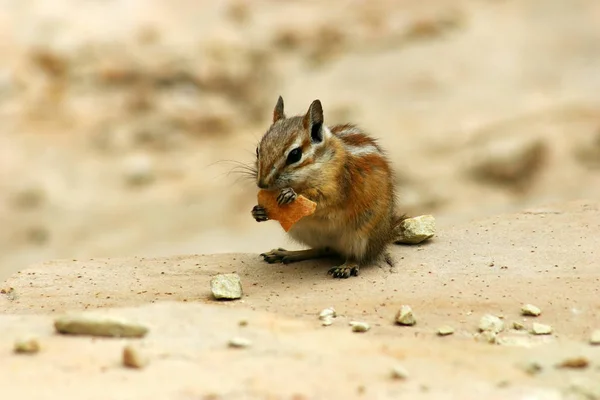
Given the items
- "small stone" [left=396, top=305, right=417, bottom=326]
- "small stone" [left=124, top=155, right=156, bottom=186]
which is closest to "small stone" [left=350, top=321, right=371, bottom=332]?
"small stone" [left=396, top=305, right=417, bottom=326]

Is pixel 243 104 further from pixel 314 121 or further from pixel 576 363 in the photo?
pixel 576 363

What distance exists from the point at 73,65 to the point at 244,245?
485 centimetres

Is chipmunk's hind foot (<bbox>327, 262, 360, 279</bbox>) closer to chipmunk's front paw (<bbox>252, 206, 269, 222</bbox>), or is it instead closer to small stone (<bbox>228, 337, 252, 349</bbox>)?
chipmunk's front paw (<bbox>252, 206, 269, 222</bbox>)

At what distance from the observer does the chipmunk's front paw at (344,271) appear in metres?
5.53

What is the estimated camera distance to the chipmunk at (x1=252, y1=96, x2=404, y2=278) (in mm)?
5320

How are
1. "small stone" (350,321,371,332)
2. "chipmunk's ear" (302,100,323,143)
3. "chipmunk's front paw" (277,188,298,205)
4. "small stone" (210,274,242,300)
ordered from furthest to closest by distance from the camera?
1. "chipmunk's ear" (302,100,323,143)
2. "chipmunk's front paw" (277,188,298,205)
3. "small stone" (210,274,242,300)
4. "small stone" (350,321,371,332)

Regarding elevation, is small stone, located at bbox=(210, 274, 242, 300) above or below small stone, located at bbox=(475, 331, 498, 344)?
above

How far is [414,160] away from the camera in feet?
41.8

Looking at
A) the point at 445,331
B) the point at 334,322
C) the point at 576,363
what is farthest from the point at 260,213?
the point at 576,363

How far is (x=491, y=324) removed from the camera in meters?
4.43

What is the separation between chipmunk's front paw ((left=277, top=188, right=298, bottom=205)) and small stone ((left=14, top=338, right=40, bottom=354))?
6.09 feet

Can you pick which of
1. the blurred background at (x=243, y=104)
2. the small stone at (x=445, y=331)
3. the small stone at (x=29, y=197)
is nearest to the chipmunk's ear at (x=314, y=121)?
the small stone at (x=445, y=331)

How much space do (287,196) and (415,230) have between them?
128 centimetres

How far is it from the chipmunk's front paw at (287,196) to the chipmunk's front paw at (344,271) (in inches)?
24.2
